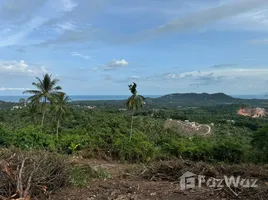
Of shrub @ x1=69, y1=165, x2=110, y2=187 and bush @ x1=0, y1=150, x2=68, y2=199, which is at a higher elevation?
bush @ x1=0, y1=150, x2=68, y2=199

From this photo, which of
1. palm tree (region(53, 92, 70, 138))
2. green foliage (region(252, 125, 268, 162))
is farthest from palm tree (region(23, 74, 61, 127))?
green foliage (region(252, 125, 268, 162))

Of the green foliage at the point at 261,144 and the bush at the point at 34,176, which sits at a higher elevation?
the bush at the point at 34,176

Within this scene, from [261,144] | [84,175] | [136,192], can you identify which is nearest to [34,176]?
[84,175]

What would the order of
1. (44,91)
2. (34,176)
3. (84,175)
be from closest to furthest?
(34,176) → (84,175) → (44,91)

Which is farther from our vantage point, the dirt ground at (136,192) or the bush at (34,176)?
the dirt ground at (136,192)

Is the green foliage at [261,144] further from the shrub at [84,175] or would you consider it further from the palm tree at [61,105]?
the palm tree at [61,105]

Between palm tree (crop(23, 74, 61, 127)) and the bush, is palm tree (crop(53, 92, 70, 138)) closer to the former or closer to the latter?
palm tree (crop(23, 74, 61, 127))

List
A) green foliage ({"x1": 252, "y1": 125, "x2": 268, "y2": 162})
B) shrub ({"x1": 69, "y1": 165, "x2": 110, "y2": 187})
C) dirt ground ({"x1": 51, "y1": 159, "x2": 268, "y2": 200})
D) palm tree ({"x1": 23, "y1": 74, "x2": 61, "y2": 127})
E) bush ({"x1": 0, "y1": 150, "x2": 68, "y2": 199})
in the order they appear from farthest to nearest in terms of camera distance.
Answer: palm tree ({"x1": 23, "y1": 74, "x2": 61, "y2": 127}) < green foliage ({"x1": 252, "y1": 125, "x2": 268, "y2": 162}) < shrub ({"x1": 69, "y1": 165, "x2": 110, "y2": 187}) < dirt ground ({"x1": 51, "y1": 159, "x2": 268, "y2": 200}) < bush ({"x1": 0, "y1": 150, "x2": 68, "y2": 199})

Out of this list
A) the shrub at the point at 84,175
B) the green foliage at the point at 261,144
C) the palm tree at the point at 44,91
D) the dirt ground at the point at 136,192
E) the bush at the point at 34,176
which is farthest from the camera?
the palm tree at the point at 44,91

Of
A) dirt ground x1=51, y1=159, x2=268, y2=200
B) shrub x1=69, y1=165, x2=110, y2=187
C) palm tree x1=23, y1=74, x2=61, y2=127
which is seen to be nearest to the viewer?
dirt ground x1=51, y1=159, x2=268, y2=200

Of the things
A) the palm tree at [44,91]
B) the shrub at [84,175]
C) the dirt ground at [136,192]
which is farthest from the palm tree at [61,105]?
the dirt ground at [136,192]

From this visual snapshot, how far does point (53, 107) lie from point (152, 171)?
2308 cm

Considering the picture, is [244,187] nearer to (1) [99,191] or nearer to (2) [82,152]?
(1) [99,191]

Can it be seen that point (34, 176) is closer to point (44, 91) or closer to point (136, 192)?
→ point (136, 192)
